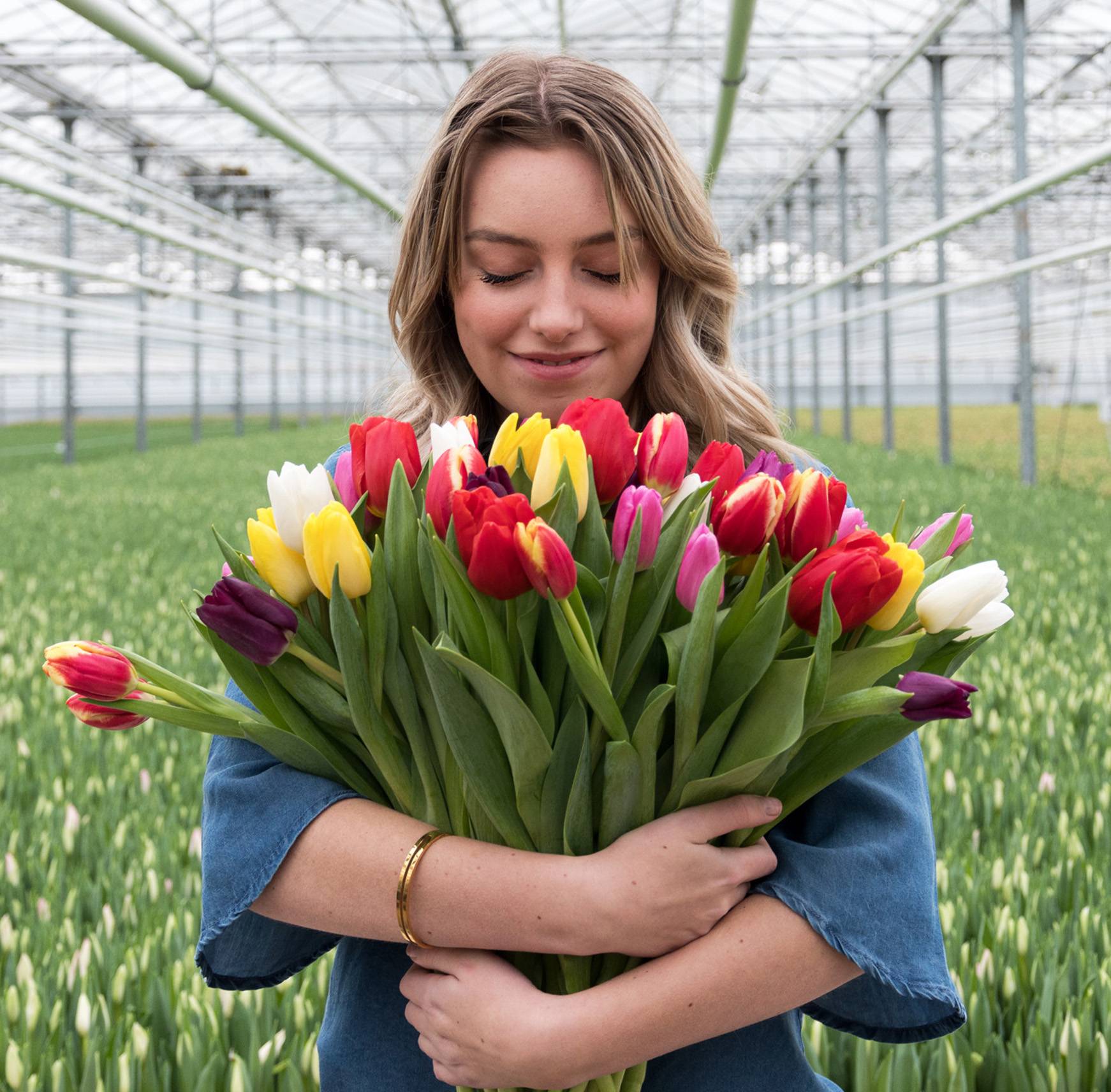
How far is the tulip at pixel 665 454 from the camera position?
0.76m

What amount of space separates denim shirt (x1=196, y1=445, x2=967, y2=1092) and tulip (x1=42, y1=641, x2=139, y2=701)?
0.49ft

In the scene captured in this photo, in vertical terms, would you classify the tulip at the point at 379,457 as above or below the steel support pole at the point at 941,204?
below

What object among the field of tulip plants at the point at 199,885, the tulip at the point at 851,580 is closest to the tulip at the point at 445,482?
the tulip at the point at 851,580

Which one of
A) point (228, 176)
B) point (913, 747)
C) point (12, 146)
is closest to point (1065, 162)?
point (913, 747)

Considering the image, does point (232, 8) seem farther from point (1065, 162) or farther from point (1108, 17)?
point (1065, 162)

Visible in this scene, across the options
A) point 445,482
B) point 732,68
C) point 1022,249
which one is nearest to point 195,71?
point 732,68

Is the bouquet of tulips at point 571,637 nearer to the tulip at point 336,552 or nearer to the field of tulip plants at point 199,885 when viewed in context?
the tulip at point 336,552

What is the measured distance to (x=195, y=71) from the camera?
13.4 ft

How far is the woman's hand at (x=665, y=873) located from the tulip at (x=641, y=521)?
0.16 metres

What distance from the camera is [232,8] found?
12.3 meters

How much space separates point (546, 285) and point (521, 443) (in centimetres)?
29

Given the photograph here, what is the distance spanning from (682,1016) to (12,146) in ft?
19.5

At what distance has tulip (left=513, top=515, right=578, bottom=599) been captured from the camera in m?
0.60

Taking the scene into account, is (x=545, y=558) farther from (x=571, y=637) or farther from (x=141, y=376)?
(x=141, y=376)
